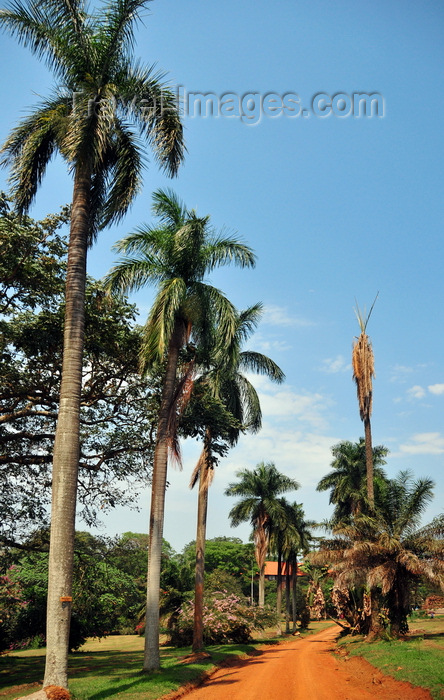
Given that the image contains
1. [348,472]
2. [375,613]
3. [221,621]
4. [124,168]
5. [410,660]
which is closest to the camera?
[124,168]

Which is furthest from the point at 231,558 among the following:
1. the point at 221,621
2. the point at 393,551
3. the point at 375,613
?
the point at 393,551

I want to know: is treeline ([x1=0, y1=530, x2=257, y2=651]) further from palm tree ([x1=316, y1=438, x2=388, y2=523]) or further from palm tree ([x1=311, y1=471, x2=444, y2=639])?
palm tree ([x1=316, y1=438, x2=388, y2=523])

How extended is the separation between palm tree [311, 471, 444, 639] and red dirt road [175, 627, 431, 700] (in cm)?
468

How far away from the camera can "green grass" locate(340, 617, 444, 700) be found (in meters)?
14.4

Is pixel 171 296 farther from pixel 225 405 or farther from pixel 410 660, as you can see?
pixel 410 660

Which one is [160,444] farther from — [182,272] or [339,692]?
[339,692]

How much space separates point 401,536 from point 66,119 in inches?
944

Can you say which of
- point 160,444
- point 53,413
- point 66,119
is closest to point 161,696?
point 160,444

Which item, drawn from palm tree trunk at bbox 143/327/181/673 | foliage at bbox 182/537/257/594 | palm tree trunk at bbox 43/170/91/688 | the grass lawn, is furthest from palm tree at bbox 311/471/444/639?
foliage at bbox 182/537/257/594

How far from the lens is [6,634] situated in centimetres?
2706

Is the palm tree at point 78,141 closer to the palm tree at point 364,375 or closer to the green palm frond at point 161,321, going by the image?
the green palm frond at point 161,321

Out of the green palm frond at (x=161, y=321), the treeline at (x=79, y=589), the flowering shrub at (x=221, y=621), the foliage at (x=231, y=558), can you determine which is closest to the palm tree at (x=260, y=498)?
the treeline at (x=79, y=589)

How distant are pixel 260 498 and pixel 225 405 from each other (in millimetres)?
27474

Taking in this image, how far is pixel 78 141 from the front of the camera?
13.5 metres
